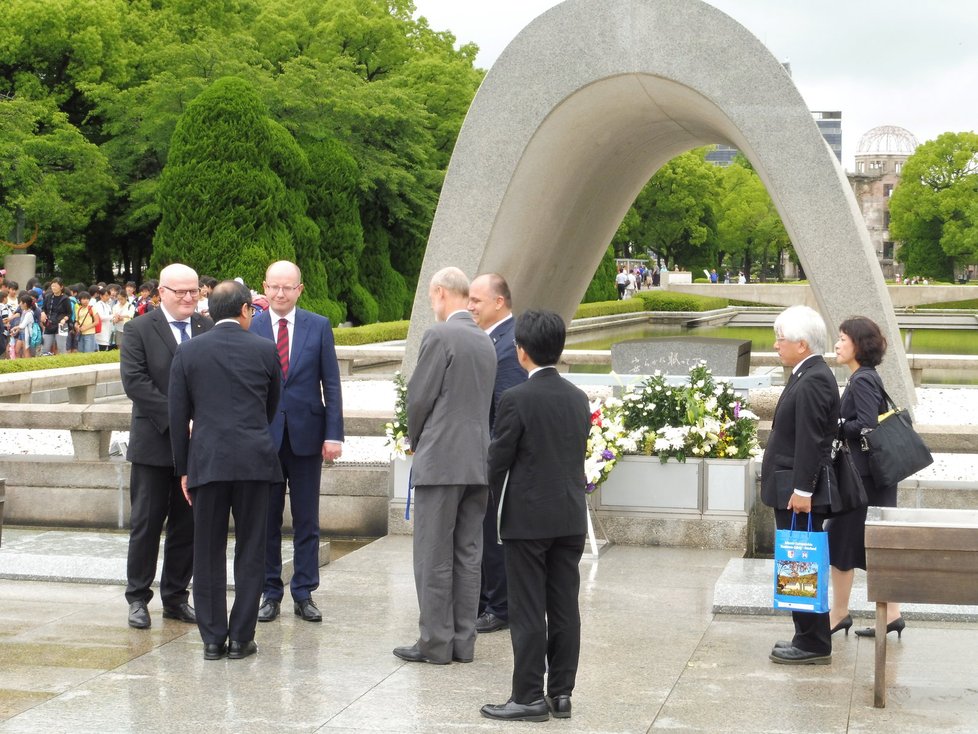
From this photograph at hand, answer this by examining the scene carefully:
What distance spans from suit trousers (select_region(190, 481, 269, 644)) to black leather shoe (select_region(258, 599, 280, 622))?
0.65 metres

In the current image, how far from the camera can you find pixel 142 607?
6.63 m

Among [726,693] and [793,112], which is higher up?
[793,112]

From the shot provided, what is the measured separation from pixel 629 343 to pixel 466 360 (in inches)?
316

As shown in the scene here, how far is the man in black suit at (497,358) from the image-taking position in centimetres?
647

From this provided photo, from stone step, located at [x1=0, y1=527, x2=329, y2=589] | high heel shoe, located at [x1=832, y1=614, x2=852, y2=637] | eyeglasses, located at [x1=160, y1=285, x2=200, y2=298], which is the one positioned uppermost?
eyeglasses, located at [x1=160, y1=285, x2=200, y2=298]

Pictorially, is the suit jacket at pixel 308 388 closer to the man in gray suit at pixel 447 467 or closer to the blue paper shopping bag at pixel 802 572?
the man in gray suit at pixel 447 467

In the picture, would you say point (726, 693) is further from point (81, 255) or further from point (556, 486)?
point (81, 255)

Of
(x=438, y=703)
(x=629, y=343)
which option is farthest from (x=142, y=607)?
(x=629, y=343)

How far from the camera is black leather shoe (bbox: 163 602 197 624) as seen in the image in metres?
6.74

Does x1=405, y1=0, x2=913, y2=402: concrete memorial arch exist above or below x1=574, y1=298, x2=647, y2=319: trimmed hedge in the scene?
above

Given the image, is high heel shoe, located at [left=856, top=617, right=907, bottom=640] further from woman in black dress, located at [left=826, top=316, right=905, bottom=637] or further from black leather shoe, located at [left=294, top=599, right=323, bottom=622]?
black leather shoe, located at [left=294, top=599, right=323, bottom=622]

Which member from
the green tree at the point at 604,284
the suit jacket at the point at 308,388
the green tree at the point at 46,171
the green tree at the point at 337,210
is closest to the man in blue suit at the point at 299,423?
the suit jacket at the point at 308,388

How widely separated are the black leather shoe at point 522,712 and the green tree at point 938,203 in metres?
67.2

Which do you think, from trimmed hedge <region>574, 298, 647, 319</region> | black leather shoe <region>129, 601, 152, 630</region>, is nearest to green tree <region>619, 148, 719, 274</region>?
trimmed hedge <region>574, 298, 647, 319</region>
